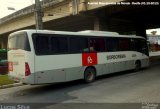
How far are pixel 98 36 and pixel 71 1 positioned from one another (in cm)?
1253

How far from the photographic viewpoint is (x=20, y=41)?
12.4 metres

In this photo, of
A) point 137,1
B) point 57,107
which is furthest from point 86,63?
point 137,1

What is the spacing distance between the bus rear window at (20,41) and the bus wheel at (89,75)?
3978 millimetres

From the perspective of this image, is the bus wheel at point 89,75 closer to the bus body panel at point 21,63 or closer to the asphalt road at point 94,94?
the asphalt road at point 94,94

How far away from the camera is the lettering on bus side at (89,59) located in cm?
1458

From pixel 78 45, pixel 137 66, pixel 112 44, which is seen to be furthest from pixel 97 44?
pixel 137 66

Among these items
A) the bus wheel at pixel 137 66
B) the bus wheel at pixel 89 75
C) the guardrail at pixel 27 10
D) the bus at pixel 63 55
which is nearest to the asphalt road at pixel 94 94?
the bus at pixel 63 55

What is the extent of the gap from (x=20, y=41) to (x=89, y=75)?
4.48 metres

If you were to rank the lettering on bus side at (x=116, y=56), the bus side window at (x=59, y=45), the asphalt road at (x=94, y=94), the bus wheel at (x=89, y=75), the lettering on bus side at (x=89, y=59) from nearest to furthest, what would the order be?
1. the asphalt road at (x=94, y=94)
2. the bus side window at (x=59, y=45)
3. the lettering on bus side at (x=89, y=59)
4. the bus wheel at (x=89, y=75)
5. the lettering on bus side at (x=116, y=56)

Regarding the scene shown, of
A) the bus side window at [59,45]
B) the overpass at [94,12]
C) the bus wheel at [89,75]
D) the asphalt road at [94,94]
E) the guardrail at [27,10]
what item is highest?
the guardrail at [27,10]

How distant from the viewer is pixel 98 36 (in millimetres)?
15664

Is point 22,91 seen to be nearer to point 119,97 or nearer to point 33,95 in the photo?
point 33,95

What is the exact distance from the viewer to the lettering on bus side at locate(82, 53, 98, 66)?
14.6 m

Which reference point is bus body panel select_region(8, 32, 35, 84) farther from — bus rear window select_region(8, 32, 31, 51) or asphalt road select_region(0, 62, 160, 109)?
asphalt road select_region(0, 62, 160, 109)
